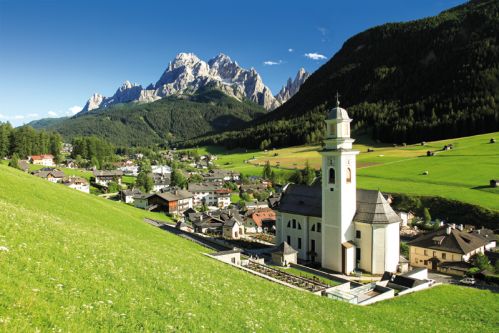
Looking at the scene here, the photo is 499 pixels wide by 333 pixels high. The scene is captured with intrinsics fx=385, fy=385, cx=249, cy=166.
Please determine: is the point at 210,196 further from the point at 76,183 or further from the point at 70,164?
the point at 70,164

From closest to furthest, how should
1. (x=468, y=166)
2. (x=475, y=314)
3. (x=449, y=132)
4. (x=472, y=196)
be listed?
1. (x=475, y=314)
2. (x=472, y=196)
3. (x=468, y=166)
4. (x=449, y=132)

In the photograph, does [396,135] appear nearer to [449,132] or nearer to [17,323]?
[449,132]

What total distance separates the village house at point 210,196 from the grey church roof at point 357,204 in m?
67.2

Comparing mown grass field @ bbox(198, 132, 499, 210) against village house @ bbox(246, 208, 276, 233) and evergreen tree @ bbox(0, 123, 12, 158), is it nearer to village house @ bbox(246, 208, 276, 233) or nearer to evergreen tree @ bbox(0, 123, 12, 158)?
village house @ bbox(246, 208, 276, 233)

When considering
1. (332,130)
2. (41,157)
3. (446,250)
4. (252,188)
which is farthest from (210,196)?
(332,130)

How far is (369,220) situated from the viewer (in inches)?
1811

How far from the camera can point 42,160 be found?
150m

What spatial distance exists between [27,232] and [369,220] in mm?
38115

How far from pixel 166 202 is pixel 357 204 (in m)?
65.8

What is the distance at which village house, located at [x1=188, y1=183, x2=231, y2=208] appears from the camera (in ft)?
403

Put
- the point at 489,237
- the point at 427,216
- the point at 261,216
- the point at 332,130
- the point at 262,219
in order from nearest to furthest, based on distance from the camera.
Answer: the point at 332,130 < the point at 489,237 < the point at 427,216 < the point at 262,219 < the point at 261,216

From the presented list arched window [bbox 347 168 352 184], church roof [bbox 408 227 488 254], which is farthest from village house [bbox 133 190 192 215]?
arched window [bbox 347 168 352 184]

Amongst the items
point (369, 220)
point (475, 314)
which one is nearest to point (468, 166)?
point (369, 220)

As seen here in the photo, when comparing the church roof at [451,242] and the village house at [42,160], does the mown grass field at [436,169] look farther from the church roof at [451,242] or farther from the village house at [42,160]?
the village house at [42,160]
